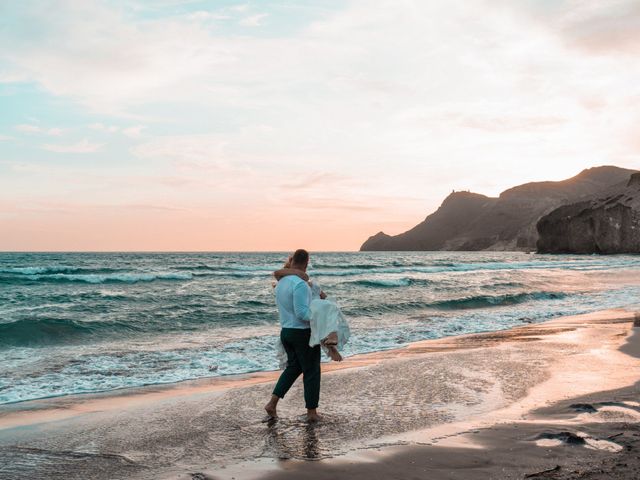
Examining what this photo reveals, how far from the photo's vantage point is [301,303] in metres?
6.38

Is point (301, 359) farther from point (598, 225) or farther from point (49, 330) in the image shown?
point (598, 225)

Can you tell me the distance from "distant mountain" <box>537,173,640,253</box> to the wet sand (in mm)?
92782

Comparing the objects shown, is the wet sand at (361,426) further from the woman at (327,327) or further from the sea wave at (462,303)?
the sea wave at (462,303)

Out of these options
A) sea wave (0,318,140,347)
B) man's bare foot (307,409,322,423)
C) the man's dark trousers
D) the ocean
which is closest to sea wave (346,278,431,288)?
the ocean

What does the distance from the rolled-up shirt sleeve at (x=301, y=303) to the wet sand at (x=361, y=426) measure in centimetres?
115

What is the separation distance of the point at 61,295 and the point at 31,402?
17893 millimetres

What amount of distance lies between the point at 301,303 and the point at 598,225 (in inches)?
3929

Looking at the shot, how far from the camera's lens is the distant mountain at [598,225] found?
91375 millimetres

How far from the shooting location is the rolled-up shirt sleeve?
636 centimetres

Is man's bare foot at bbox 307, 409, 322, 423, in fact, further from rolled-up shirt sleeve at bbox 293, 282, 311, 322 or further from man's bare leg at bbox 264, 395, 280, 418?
rolled-up shirt sleeve at bbox 293, 282, 311, 322

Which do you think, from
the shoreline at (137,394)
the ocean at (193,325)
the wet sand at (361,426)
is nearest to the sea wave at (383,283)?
the ocean at (193,325)

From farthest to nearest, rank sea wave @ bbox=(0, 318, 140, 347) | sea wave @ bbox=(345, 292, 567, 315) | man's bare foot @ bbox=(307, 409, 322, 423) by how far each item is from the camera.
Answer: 1. sea wave @ bbox=(345, 292, 567, 315)
2. sea wave @ bbox=(0, 318, 140, 347)
3. man's bare foot @ bbox=(307, 409, 322, 423)

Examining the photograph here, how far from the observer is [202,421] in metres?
6.28

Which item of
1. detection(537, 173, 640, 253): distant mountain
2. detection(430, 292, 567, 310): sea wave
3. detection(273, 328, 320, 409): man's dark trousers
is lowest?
detection(430, 292, 567, 310): sea wave
